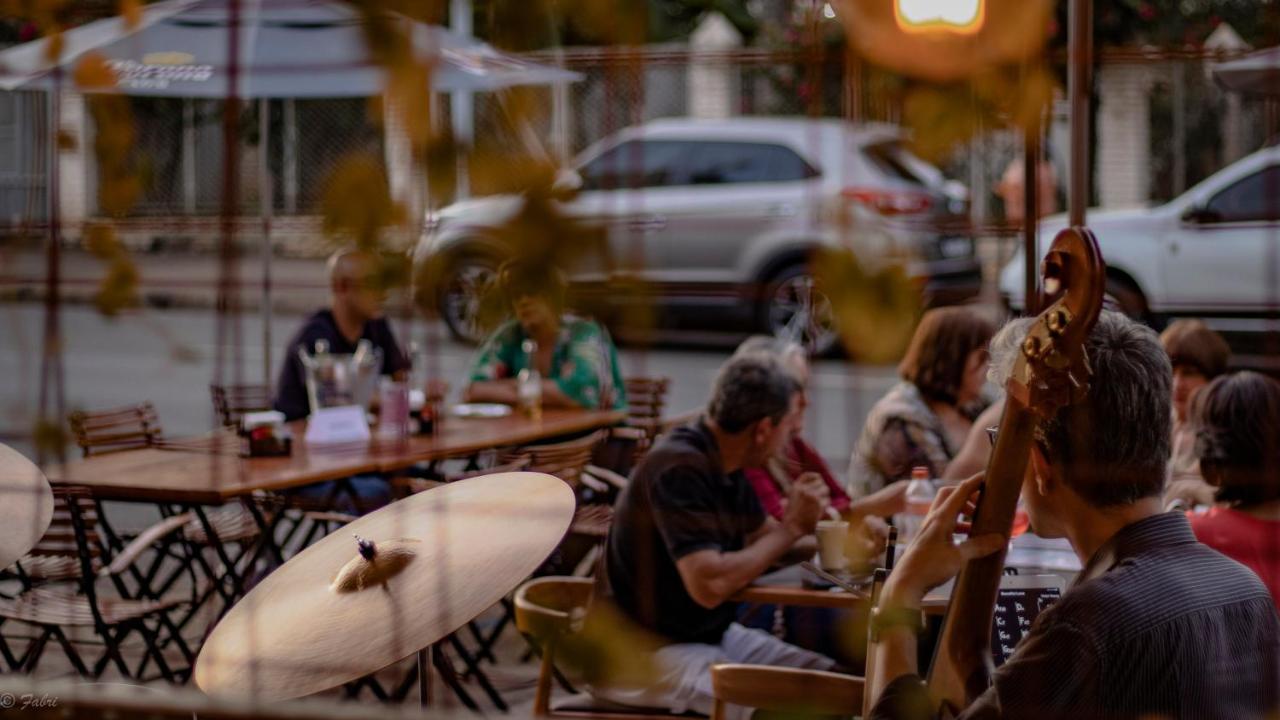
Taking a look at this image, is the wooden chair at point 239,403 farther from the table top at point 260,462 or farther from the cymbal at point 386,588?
the cymbal at point 386,588

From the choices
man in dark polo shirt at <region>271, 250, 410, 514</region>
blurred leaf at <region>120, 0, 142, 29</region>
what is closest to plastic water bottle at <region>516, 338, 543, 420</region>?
man in dark polo shirt at <region>271, 250, 410, 514</region>

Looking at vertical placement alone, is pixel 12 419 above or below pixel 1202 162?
below

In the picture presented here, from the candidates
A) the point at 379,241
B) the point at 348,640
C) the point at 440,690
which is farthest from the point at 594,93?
the point at 379,241

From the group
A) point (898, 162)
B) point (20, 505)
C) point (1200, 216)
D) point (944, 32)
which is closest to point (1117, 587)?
point (898, 162)

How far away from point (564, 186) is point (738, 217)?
A: 876 cm

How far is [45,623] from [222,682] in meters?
1.96

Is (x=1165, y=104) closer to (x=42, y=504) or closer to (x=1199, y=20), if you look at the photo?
(x=1199, y=20)

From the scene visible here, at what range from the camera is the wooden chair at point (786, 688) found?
8.55ft

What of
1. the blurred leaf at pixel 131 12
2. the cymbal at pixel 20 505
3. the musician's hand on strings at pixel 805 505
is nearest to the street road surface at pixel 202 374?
the musician's hand on strings at pixel 805 505

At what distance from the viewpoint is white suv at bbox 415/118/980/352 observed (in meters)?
1.16

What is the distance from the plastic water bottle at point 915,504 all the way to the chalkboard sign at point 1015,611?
2.94 ft

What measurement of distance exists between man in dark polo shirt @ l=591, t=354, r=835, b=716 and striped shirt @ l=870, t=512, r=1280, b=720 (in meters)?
1.31

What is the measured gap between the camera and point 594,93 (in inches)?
362

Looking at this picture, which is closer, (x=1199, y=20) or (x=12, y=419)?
(x=12, y=419)
